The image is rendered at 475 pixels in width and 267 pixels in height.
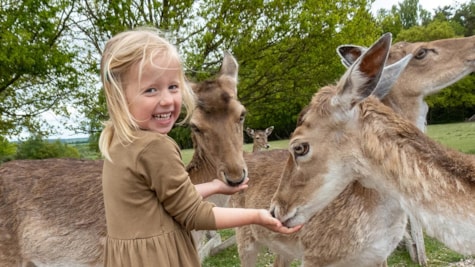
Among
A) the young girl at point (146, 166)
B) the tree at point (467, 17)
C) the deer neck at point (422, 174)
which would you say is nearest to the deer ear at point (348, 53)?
the deer neck at point (422, 174)

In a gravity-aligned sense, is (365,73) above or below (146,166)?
above

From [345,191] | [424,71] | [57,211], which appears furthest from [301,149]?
[424,71]

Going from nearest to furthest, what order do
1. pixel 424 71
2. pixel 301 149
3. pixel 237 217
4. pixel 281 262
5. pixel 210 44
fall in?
pixel 237 217 → pixel 301 149 → pixel 424 71 → pixel 281 262 → pixel 210 44

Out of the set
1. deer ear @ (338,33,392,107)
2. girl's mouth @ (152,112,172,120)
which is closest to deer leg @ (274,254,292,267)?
deer ear @ (338,33,392,107)

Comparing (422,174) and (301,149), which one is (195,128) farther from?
(422,174)

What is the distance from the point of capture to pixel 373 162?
373cm

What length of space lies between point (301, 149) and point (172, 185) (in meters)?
1.48

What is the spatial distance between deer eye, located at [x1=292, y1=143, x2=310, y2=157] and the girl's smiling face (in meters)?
1.36

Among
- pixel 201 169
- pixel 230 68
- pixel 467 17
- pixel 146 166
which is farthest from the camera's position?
pixel 467 17

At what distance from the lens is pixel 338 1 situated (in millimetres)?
17109

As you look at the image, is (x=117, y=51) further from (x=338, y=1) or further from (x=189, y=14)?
(x=338, y=1)

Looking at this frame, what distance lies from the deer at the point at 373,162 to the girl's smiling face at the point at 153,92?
133 centimetres

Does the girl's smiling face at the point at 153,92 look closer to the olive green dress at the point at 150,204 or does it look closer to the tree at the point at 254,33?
the olive green dress at the point at 150,204

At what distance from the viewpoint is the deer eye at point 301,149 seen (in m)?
4.00
